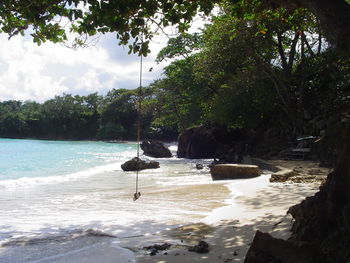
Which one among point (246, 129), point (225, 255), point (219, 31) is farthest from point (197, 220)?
point (246, 129)

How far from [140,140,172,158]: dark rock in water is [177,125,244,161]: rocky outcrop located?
1.81 m

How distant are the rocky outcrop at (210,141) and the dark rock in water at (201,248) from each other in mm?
21397

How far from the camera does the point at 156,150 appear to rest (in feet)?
103

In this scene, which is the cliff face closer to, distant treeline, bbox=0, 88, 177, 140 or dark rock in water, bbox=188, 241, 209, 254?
dark rock in water, bbox=188, 241, 209, 254

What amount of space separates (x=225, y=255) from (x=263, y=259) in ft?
2.69

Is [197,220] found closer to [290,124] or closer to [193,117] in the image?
[290,124]

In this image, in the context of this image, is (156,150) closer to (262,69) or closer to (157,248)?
(262,69)

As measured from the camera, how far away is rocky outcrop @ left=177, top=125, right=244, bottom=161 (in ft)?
87.3

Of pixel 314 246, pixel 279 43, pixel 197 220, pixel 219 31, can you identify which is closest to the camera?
pixel 314 246

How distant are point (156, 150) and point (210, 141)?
5.41 metres

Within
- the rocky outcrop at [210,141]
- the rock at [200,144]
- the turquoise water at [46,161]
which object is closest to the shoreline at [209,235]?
the turquoise water at [46,161]

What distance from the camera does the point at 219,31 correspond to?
58.7ft

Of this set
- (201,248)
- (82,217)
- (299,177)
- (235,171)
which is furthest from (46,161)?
(201,248)

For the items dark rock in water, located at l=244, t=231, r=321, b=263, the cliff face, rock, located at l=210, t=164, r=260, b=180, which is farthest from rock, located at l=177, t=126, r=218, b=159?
dark rock in water, located at l=244, t=231, r=321, b=263
